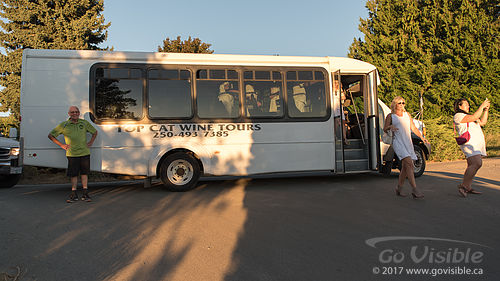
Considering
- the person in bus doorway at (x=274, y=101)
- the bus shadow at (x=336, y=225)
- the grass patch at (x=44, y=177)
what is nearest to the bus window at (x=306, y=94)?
the person in bus doorway at (x=274, y=101)

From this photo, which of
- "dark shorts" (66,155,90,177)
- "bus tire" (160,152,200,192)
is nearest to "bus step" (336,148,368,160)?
"bus tire" (160,152,200,192)

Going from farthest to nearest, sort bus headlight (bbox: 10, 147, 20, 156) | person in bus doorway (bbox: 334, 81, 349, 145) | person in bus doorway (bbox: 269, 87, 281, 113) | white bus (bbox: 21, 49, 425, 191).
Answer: bus headlight (bbox: 10, 147, 20, 156) → person in bus doorway (bbox: 334, 81, 349, 145) → person in bus doorway (bbox: 269, 87, 281, 113) → white bus (bbox: 21, 49, 425, 191)

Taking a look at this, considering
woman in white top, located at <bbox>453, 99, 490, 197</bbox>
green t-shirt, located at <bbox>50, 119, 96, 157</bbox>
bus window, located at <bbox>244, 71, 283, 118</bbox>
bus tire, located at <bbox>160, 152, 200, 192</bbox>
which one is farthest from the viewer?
bus window, located at <bbox>244, 71, 283, 118</bbox>

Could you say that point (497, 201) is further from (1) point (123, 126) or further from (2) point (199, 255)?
(1) point (123, 126)

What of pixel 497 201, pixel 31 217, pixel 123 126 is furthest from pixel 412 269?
pixel 123 126

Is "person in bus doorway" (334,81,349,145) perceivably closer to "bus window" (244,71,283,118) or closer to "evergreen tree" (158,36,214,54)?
"bus window" (244,71,283,118)

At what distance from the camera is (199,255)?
373 centimetres

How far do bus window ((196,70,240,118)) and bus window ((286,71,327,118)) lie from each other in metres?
1.34

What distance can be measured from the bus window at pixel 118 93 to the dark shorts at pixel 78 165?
1024 millimetres

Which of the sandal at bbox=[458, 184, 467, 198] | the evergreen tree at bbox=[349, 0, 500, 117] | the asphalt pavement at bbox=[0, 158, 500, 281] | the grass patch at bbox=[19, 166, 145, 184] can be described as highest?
the evergreen tree at bbox=[349, 0, 500, 117]

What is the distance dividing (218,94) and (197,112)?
64 centimetres

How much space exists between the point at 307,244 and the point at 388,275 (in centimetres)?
103

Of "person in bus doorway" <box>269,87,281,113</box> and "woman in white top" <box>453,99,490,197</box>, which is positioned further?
"person in bus doorway" <box>269,87,281,113</box>

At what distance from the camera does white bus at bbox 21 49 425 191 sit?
7047 mm
